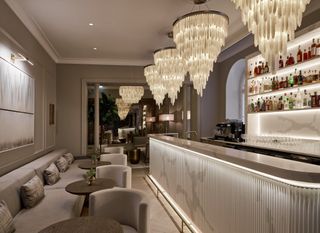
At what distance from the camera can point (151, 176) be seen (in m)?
6.35

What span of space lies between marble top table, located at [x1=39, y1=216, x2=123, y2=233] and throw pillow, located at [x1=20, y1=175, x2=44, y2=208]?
1.44 metres

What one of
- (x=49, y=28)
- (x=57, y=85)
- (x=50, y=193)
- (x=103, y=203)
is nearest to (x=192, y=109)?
(x=57, y=85)

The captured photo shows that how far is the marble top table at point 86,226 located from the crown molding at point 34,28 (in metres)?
3.43

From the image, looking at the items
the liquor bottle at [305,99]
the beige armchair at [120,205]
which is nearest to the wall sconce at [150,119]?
the liquor bottle at [305,99]

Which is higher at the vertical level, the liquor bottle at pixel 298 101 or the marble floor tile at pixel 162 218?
the liquor bottle at pixel 298 101

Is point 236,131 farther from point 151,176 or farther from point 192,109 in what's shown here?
point 192,109

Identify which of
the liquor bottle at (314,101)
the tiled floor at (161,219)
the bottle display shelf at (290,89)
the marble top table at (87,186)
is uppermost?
the bottle display shelf at (290,89)

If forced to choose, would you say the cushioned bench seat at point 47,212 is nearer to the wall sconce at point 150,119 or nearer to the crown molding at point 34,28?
the crown molding at point 34,28

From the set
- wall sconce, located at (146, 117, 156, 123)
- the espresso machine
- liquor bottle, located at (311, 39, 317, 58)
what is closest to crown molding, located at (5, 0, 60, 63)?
the espresso machine

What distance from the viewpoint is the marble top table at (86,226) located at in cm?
207

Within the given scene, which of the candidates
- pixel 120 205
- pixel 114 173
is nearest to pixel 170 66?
pixel 114 173

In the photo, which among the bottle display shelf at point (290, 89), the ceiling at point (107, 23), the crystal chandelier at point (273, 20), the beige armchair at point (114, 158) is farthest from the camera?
the beige armchair at point (114, 158)

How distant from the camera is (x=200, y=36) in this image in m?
3.52

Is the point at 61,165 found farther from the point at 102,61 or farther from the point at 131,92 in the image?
the point at 131,92
